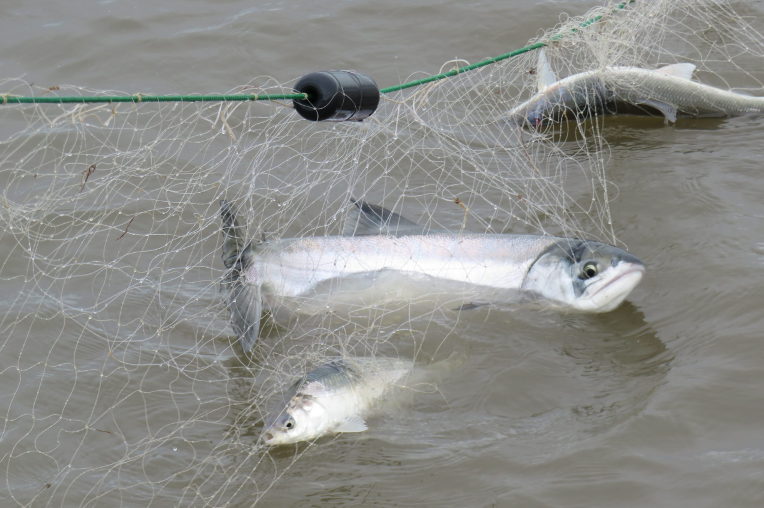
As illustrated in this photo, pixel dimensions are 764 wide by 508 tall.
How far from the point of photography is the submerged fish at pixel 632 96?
779 cm

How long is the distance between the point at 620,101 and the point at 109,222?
394 cm

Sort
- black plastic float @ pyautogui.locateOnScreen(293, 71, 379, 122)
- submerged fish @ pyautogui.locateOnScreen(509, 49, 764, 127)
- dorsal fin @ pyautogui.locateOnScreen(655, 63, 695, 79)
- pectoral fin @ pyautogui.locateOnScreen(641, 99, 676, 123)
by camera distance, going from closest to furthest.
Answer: black plastic float @ pyautogui.locateOnScreen(293, 71, 379, 122)
submerged fish @ pyautogui.locateOnScreen(509, 49, 764, 127)
pectoral fin @ pyautogui.locateOnScreen(641, 99, 676, 123)
dorsal fin @ pyautogui.locateOnScreen(655, 63, 695, 79)

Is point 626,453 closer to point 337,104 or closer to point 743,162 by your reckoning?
point 337,104

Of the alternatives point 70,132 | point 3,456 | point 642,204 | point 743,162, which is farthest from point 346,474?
point 70,132

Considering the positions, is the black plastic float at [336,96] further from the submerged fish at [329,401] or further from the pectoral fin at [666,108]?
the pectoral fin at [666,108]

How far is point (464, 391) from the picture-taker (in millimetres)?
5387

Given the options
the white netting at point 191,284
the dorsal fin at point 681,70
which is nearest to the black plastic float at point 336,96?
the white netting at point 191,284

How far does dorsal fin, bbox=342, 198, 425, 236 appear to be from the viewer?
6.05 m

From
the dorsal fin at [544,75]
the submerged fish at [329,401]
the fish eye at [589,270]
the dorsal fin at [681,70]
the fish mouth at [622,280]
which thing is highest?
the dorsal fin at [544,75]

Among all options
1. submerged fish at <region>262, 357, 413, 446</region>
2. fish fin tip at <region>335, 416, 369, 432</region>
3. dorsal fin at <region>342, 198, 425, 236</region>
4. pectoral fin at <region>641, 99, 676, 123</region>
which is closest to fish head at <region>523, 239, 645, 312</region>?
dorsal fin at <region>342, 198, 425, 236</region>

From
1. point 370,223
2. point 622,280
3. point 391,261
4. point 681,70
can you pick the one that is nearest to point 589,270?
point 622,280

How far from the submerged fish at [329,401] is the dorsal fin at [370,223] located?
99 cm

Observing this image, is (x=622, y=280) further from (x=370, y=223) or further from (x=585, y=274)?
(x=370, y=223)

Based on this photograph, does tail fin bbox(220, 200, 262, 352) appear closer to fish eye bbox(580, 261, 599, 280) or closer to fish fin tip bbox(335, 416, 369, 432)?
fish fin tip bbox(335, 416, 369, 432)
